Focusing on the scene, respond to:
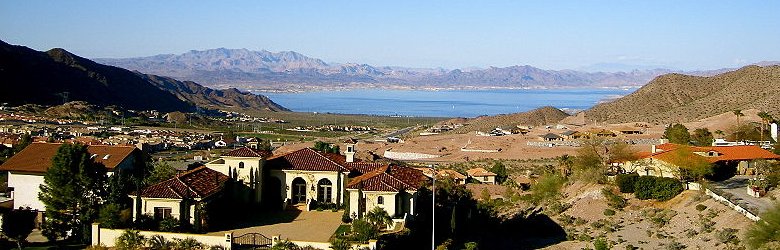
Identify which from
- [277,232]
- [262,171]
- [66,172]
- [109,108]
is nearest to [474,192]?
[262,171]

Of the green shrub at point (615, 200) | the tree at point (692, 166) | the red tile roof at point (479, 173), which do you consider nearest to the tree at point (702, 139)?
the red tile roof at point (479, 173)

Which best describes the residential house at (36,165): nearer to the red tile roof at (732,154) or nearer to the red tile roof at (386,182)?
the red tile roof at (386,182)

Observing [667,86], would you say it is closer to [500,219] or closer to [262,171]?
[500,219]

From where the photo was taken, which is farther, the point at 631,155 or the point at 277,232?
the point at 631,155

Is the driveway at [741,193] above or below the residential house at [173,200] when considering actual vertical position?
below

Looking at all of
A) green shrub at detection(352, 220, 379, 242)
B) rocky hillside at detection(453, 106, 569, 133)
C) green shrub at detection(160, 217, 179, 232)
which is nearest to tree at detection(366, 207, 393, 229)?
green shrub at detection(352, 220, 379, 242)

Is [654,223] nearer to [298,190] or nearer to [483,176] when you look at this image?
[298,190]

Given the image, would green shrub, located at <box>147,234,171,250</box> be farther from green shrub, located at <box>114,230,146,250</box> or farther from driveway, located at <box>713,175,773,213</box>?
driveway, located at <box>713,175,773,213</box>
